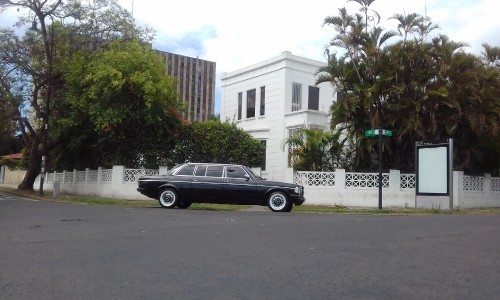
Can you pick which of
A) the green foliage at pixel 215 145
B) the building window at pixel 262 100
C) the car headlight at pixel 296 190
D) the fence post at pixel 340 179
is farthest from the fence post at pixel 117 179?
the building window at pixel 262 100

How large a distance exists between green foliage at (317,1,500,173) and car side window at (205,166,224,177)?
6.43 meters

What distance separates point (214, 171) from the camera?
665 inches

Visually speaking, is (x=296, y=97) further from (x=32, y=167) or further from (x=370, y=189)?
(x=32, y=167)

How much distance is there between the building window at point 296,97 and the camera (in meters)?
29.0

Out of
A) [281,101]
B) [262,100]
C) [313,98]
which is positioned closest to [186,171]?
[281,101]

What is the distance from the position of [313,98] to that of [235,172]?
46.7ft

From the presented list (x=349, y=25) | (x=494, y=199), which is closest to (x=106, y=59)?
(x=349, y=25)

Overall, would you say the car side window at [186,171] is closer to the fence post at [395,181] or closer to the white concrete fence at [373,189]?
the white concrete fence at [373,189]

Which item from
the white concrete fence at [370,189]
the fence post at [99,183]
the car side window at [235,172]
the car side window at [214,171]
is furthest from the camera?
the fence post at [99,183]

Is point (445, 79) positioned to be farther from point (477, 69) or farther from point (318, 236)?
point (318, 236)

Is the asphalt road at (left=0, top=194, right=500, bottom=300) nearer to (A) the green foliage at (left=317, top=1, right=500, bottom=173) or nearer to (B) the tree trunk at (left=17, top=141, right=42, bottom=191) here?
(A) the green foliage at (left=317, top=1, right=500, bottom=173)

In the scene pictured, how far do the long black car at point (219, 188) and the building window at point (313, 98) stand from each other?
1377 cm

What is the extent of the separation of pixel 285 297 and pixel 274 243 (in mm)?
3454

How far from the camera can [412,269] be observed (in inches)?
265
